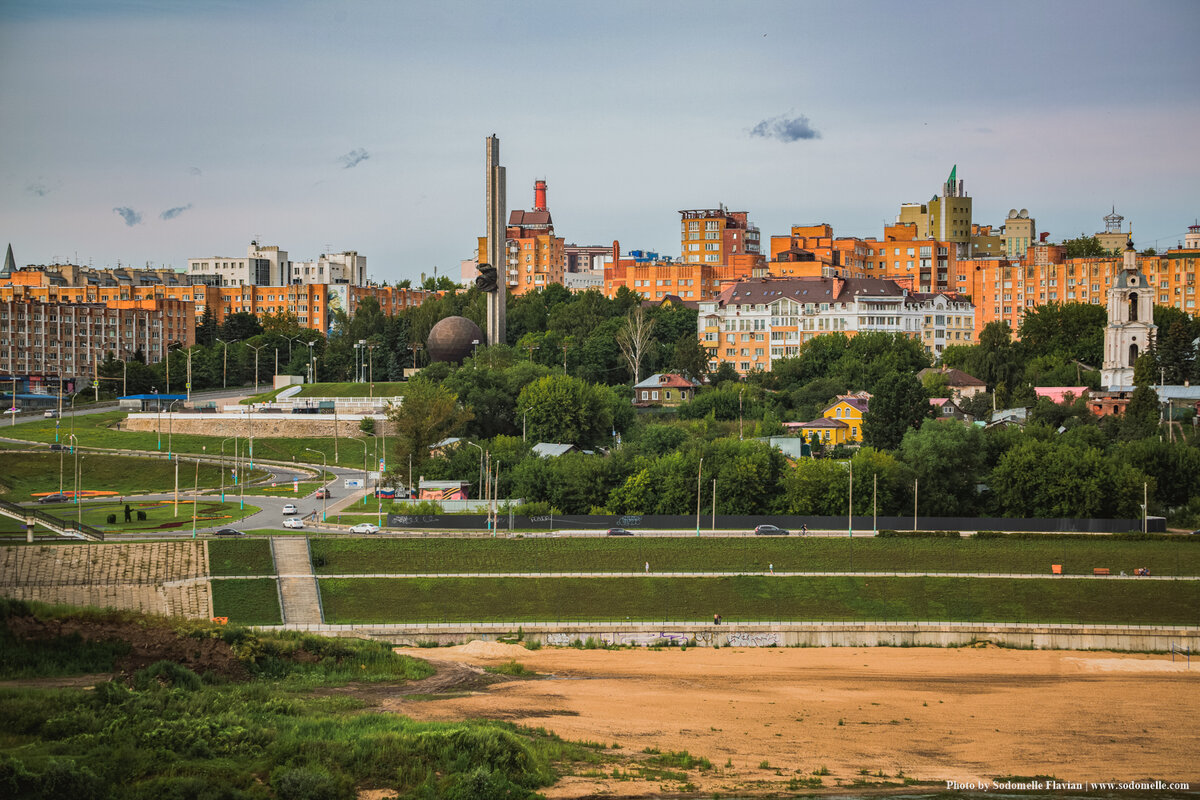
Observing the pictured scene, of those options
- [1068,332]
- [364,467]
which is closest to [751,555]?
[364,467]

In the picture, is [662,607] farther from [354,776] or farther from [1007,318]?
[1007,318]

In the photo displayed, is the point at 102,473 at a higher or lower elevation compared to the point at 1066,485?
lower

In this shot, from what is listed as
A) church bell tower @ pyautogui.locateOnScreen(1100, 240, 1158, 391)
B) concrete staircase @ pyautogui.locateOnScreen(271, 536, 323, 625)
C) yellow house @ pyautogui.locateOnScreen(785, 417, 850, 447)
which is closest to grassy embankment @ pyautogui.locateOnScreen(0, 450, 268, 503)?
concrete staircase @ pyautogui.locateOnScreen(271, 536, 323, 625)

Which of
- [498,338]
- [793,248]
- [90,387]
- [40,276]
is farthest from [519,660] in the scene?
→ [40,276]

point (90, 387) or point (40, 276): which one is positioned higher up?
point (40, 276)

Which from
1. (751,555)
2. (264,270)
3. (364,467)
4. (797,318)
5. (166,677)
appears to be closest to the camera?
(166,677)

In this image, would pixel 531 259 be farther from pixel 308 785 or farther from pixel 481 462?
pixel 308 785

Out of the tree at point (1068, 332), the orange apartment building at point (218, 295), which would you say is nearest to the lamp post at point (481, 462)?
the tree at point (1068, 332)
